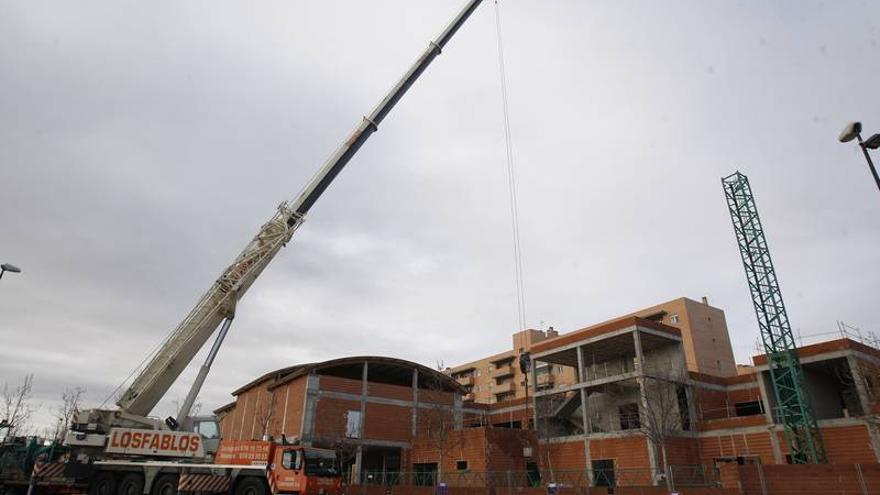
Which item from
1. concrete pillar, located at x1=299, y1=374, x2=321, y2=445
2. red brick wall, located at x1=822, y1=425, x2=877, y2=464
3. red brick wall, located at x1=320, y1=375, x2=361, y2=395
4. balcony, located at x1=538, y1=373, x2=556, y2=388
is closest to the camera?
red brick wall, located at x1=822, y1=425, x2=877, y2=464

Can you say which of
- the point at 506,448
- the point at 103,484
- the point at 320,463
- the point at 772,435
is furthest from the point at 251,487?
the point at 772,435

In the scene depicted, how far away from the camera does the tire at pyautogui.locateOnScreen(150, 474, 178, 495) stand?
20.7m

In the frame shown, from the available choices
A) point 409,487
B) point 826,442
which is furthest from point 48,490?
point 826,442

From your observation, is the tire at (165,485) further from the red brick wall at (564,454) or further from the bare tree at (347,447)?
the red brick wall at (564,454)

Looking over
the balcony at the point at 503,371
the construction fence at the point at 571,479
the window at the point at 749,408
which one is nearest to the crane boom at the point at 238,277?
the construction fence at the point at 571,479

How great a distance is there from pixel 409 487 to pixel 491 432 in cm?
Result: 774

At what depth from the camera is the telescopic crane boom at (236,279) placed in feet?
69.6

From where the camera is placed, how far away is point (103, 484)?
2078cm

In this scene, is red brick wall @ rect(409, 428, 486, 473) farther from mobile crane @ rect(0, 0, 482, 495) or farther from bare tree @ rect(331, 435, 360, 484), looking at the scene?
mobile crane @ rect(0, 0, 482, 495)

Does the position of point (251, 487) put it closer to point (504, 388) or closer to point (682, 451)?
point (682, 451)

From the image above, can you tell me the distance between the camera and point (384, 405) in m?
47.9

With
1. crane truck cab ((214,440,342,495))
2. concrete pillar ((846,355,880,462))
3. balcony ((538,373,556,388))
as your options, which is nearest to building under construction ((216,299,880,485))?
concrete pillar ((846,355,880,462))

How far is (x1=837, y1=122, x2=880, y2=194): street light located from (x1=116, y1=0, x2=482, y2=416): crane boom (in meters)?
18.2

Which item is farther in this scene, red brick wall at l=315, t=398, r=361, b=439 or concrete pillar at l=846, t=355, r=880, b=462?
red brick wall at l=315, t=398, r=361, b=439
